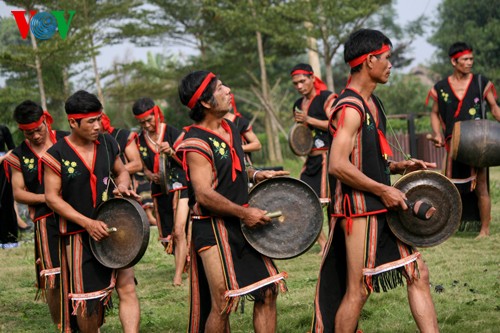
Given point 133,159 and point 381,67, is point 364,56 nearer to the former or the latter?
point 381,67

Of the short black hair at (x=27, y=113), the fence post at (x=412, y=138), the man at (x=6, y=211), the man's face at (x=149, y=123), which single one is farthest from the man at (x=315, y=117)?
the fence post at (x=412, y=138)

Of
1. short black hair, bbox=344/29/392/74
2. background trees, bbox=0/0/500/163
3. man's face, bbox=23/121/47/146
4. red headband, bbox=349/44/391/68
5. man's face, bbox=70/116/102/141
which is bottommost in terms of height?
man's face, bbox=70/116/102/141

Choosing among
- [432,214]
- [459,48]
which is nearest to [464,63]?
[459,48]

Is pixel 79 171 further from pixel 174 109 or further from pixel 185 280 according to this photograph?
pixel 174 109

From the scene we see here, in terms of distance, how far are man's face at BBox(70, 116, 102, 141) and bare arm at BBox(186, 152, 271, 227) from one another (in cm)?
Answer: 96

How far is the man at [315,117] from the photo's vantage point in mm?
8820

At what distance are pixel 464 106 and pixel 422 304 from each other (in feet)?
16.6

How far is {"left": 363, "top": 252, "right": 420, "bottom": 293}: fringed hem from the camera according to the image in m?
4.71

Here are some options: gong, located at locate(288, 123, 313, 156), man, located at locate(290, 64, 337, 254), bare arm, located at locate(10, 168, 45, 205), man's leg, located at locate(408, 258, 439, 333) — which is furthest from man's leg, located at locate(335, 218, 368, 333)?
gong, located at locate(288, 123, 313, 156)

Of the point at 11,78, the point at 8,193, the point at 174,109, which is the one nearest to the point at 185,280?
the point at 8,193

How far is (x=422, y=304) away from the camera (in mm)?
4750

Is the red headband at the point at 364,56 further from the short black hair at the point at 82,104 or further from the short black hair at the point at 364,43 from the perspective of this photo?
the short black hair at the point at 82,104

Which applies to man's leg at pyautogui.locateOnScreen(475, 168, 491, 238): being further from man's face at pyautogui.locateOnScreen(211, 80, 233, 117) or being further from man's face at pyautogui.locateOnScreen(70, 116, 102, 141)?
man's face at pyautogui.locateOnScreen(70, 116, 102, 141)

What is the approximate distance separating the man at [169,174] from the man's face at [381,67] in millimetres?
3752
